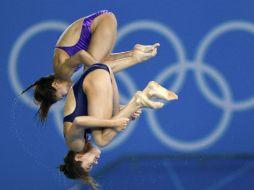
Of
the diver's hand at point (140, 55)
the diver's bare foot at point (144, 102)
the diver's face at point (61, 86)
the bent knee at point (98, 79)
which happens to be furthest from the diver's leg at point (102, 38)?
the diver's bare foot at point (144, 102)

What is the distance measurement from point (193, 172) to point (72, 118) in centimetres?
248

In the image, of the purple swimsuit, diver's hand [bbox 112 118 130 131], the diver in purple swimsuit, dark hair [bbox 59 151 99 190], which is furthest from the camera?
the purple swimsuit

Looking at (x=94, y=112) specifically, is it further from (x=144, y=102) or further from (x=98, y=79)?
(x=144, y=102)

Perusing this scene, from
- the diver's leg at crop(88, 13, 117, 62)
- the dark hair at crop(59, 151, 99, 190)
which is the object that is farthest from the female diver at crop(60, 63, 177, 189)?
the diver's leg at crop(88, 13, 117, 62)

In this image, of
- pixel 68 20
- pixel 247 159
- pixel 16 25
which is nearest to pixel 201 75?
pixel 247 159

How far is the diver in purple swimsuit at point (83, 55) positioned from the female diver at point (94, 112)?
247 mm

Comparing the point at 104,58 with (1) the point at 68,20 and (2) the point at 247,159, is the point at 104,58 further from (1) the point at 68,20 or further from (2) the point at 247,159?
(2) the point at 247,159

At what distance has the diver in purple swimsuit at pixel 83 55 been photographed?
16.8ft

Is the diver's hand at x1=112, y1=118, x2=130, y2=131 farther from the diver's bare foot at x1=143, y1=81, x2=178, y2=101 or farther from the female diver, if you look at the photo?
the diver's bare foot at x1=143, y1=81, x2=178, y2=101

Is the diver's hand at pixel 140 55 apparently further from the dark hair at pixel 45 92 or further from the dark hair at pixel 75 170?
the dark hair at pixel 75 170

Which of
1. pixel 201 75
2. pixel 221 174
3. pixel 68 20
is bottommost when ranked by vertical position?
pixel 221 174

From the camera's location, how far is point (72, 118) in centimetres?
486

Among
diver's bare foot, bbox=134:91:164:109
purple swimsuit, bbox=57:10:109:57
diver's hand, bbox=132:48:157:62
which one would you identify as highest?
purple swimsuit, bbox=57:10:109:57

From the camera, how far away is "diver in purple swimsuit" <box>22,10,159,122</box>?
5129 millimetres
